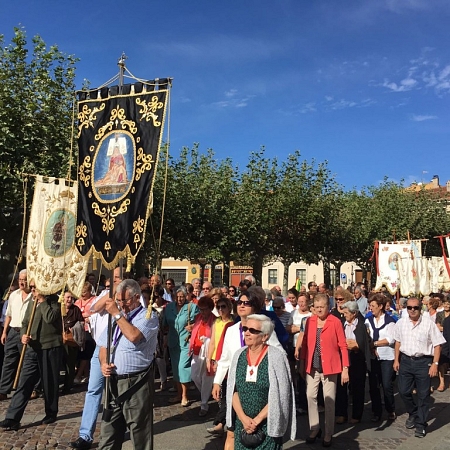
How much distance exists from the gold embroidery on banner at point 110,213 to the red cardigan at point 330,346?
9.02ft

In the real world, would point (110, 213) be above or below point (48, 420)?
above

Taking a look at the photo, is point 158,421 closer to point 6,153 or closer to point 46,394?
point 46,394

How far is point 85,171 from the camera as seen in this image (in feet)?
19.7

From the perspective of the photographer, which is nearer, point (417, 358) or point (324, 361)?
point (324, 361)

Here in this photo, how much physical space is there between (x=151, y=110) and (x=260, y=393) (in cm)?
341

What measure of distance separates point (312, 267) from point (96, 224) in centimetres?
5056

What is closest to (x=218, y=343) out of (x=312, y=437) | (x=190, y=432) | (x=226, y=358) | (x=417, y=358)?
(x=226, y=358)

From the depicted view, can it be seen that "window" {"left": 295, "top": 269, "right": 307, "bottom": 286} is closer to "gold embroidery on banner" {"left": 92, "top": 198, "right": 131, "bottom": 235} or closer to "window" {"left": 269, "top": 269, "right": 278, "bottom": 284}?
"window" {"left": 269, "top": 269, "right": 278, "bottom": 284}

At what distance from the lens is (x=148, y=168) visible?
5664 millimetres

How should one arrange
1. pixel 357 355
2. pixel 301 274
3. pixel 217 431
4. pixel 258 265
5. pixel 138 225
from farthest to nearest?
pixel 301 274
pixel 258 265
pixel 357 355
pixel 217 431
pixel 138 225

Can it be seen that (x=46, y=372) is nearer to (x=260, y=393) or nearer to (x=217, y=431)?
(x=217, y=431)

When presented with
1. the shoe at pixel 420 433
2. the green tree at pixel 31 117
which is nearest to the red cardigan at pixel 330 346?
the shoe at pixel 420 433

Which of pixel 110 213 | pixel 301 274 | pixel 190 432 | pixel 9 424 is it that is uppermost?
pixel 301 274

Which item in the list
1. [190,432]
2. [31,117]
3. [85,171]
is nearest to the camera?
[85,171]
